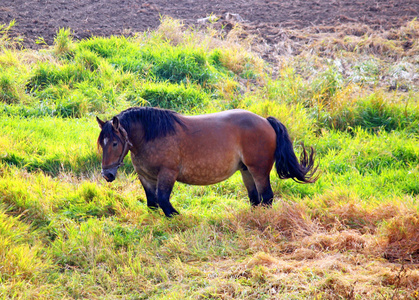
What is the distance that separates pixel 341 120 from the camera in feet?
25.1

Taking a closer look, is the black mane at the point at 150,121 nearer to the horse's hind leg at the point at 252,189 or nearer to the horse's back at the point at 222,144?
the horse's back at the point at 222,144

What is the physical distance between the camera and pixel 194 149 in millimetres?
4949

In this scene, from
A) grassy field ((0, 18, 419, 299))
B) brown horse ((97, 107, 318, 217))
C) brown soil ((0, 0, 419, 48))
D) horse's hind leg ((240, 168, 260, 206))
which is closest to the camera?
grassy field ((0, 18, 419, 299))

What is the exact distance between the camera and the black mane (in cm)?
480

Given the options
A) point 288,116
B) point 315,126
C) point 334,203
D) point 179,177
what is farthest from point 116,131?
point 315,126

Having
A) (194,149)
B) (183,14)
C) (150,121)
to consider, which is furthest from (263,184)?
(183,14)

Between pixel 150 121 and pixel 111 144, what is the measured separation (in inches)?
23.2

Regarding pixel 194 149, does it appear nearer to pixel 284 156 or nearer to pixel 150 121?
pixel 150 121

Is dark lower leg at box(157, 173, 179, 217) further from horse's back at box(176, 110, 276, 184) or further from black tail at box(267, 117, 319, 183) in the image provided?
black tail at box(267, 117, 319, 183)

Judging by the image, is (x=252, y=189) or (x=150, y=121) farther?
(x=252, y=189)

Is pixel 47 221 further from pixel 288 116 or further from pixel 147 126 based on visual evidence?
pixel 288 116

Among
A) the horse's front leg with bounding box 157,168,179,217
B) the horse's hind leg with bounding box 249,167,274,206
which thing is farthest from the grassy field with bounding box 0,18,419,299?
the horse's front leg with bounding box 157,168,179,217

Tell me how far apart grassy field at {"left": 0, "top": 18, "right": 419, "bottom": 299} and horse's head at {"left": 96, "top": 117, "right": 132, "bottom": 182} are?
2.27 ft

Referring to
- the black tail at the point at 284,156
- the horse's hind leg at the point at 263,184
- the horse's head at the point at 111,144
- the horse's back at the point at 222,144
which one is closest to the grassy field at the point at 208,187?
the horse's hind leg at the point at 263,184
